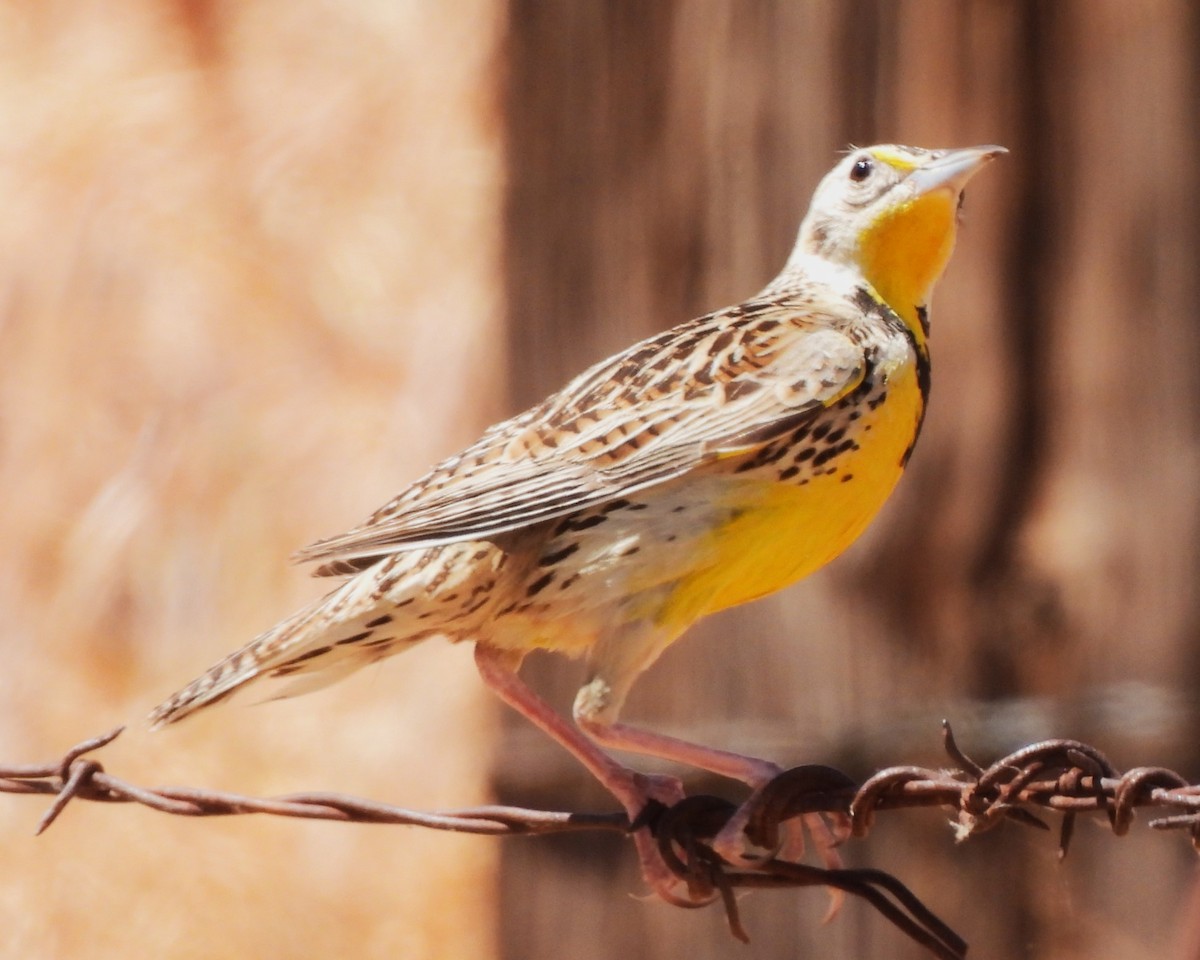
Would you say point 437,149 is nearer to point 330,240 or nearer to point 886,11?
point 330,240

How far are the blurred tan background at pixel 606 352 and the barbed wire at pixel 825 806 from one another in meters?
1.33

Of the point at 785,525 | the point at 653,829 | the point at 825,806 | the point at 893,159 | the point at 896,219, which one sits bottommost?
the point at 653,829

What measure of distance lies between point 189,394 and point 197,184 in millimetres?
491

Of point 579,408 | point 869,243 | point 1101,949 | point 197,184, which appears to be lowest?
point 1101,949

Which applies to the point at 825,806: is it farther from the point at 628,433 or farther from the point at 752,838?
the point at 628,433

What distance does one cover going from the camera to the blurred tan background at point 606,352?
3562mm

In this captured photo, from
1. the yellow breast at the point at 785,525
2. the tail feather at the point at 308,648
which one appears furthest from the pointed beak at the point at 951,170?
the tail feather at the point at 308,648

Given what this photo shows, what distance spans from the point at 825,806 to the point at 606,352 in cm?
180

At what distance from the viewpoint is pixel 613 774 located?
2.51 m

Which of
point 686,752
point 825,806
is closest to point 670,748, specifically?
point 686,752

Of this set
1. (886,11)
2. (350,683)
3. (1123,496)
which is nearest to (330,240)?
(350,683)


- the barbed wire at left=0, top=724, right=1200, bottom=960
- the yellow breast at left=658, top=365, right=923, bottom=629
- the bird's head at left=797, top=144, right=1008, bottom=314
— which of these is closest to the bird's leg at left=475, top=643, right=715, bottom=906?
the barbed wire at left=0, top=724, right=1200, bottom=960

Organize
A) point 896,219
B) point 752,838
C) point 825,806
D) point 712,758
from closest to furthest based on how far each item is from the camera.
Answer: point 825,806
point 752,838
point 712,758
point 896,219

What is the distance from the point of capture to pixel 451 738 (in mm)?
3727
